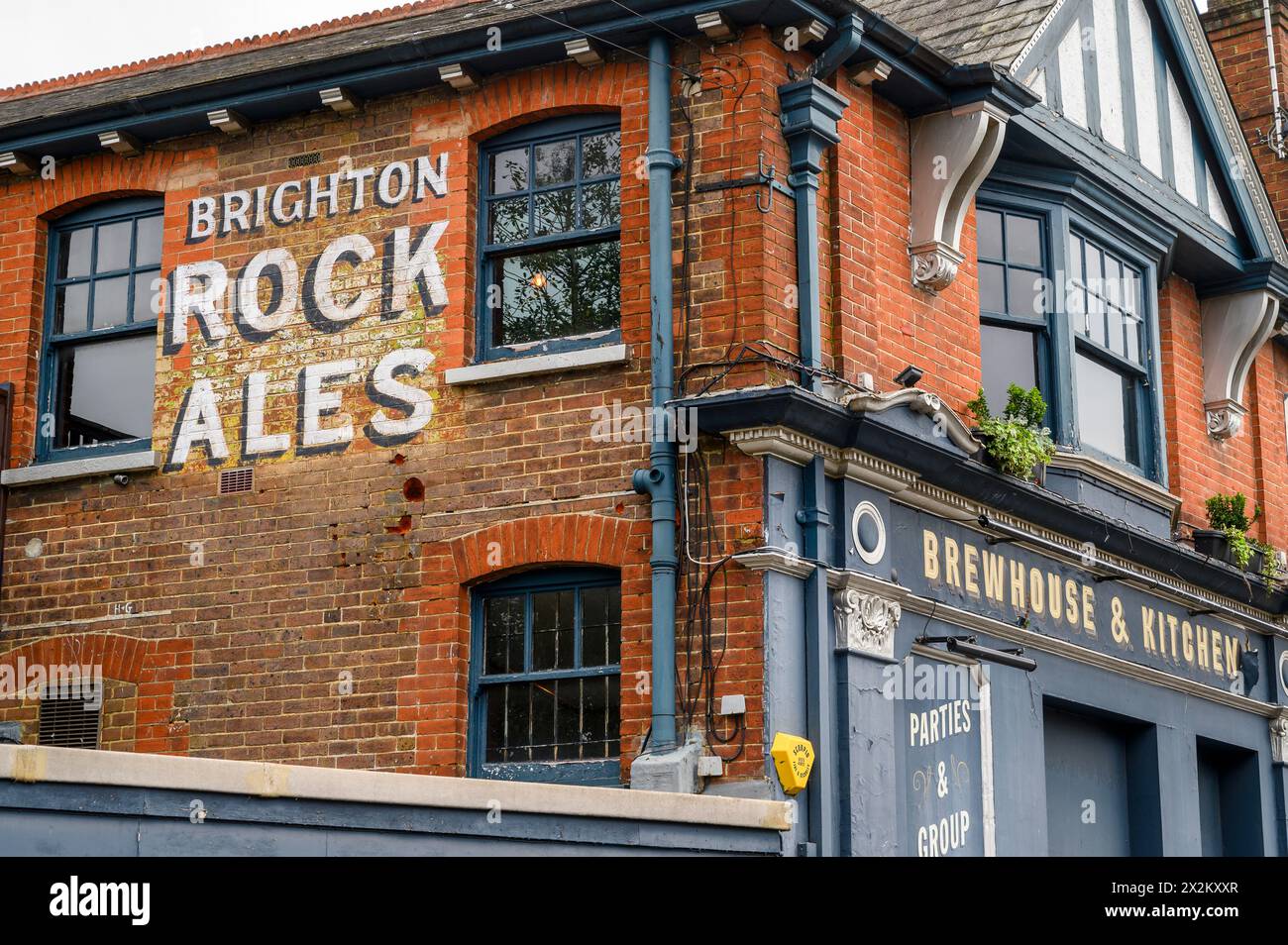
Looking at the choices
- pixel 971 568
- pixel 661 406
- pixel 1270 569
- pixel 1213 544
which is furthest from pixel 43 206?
pixel 1270 569

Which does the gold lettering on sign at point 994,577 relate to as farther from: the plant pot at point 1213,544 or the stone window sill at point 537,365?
the stone window sill at point 537,365

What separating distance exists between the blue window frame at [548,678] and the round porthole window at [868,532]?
1553 millimetres

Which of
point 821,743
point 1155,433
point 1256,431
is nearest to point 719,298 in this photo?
point 821,743

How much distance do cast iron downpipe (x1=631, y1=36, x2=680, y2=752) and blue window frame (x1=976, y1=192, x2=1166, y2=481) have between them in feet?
10.8

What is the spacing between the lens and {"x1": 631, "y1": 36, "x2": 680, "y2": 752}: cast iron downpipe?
11.7m

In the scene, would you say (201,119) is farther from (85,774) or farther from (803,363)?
(85,774)

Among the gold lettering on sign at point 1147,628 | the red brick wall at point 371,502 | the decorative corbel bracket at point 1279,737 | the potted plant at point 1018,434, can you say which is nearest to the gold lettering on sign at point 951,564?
the potted plant at point 1018,434

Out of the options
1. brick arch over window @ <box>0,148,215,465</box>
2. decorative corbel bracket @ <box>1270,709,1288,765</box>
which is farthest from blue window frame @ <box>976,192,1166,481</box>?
brick arch over window @ <box>0,148,215,465</box>

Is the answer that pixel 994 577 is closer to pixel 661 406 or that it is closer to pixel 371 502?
pixel 661 406

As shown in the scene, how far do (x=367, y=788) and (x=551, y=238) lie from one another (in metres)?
5.25

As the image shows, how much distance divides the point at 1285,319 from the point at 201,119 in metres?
9.89

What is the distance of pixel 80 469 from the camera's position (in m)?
13.9

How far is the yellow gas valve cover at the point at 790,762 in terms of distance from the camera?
11.3 m

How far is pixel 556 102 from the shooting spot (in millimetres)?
12984
